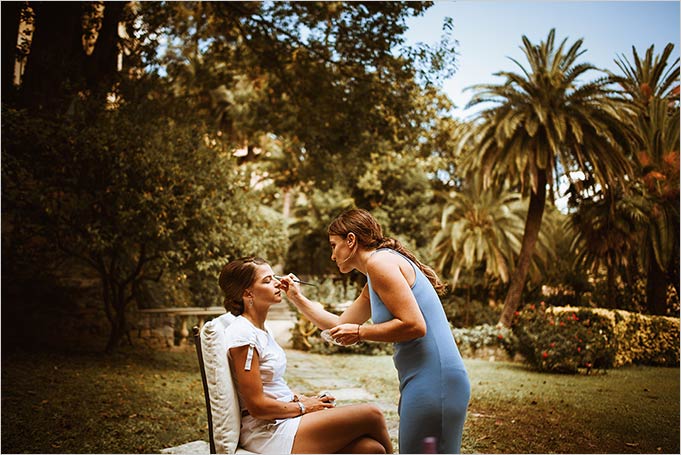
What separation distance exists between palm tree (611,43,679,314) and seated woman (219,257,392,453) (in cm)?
717

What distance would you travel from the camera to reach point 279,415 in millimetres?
2270

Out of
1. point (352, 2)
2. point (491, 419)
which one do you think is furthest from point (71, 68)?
point (491, 419)

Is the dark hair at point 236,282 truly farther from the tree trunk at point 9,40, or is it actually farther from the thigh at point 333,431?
the tree trunk at point 9,40

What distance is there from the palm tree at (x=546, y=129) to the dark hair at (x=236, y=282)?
8.27 metres

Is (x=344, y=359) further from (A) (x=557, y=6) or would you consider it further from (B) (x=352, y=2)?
(A) (x=557, y=6)

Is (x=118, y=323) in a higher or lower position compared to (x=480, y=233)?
lower

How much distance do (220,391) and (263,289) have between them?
47cm

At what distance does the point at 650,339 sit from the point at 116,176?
772cm

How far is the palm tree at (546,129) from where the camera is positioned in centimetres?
962

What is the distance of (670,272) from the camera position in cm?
830

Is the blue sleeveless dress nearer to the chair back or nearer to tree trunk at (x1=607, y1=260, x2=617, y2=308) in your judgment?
the chair back

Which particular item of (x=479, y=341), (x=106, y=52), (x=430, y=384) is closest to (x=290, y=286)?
(x=430, y=384)

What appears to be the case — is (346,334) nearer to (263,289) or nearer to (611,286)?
(263,289)

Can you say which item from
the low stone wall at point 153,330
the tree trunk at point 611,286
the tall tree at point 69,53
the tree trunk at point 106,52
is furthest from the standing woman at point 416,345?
the tree trunk at point 611,286
